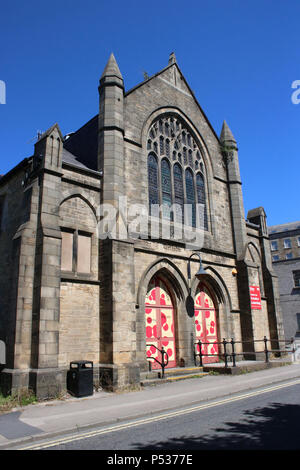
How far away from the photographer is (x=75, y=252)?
42.0 ft

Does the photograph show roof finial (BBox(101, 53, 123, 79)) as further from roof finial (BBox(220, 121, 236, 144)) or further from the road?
the road

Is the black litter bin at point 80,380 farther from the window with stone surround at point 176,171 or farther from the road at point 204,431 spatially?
the window with stone surround at point 176,171

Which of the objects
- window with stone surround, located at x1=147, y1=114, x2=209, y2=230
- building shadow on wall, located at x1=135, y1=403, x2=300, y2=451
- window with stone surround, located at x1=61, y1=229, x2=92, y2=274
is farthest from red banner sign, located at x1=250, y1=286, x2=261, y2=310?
building shadow on wall, located at x1=135, y1=403, x2=300, y2=451

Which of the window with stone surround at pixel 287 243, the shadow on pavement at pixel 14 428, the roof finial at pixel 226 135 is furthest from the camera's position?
the window with stone surround at pixel 287 243

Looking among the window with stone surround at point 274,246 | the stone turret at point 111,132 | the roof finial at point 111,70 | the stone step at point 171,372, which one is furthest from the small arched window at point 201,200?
the window with stone surround at point 274,246

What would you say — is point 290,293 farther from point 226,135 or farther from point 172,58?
point 172,58

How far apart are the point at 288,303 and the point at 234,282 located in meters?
24.2

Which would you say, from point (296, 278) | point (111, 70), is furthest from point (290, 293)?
point (111, 70)

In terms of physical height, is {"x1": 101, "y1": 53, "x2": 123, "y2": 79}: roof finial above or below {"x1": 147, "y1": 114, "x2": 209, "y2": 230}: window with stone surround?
above

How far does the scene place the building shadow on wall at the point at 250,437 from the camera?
5.50 meters

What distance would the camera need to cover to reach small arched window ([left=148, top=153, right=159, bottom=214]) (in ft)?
54.3

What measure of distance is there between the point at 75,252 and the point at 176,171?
25.8ft

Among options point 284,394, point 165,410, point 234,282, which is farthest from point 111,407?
point 234,282

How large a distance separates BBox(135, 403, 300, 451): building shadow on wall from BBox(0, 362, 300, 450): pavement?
6.45ft
